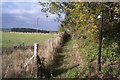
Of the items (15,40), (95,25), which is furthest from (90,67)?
(15,40)

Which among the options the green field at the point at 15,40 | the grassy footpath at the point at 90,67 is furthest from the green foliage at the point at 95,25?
the green field at the point at 15,40

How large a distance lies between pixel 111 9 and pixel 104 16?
2.41 feet

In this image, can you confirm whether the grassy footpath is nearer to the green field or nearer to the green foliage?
the green foliage

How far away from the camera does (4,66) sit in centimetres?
1334

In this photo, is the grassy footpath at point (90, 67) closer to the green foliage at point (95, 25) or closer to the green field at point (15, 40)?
the green foliage at point (95, 25)

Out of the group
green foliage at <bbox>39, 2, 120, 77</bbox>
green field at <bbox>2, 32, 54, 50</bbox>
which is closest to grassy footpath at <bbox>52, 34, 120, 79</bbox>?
green foliage at <bbox>39, 2, 120, 77</bbox>

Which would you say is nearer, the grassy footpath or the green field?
the grassy footpath

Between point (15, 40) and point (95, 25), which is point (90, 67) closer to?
point (95, 25)

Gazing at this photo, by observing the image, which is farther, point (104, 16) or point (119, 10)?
point (104, 16)

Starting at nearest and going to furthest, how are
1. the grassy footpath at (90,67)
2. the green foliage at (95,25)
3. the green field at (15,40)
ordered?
the grassy footpath at (90,67) < the green foliage at (95,25) < the green field at (15,40)

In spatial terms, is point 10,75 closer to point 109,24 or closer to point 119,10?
point 119,10

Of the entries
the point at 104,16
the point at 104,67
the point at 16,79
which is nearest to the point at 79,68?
the point at 104,67

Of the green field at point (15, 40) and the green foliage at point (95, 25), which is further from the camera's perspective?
the green field at point (15, 40)

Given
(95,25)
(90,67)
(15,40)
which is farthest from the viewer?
(15,40)
